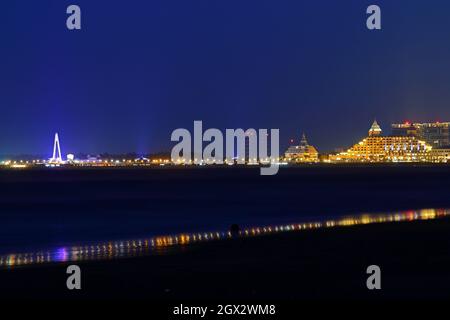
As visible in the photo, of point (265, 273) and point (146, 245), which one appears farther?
point (146, 245)

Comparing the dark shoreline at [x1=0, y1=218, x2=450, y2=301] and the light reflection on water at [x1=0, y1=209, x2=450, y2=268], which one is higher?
the dark shoreline at [x1=0, y1=218, x2=450, y2=301]

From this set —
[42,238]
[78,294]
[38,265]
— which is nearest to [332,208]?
[42,238]

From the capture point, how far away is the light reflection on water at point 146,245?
20.2 m

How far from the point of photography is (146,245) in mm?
23359

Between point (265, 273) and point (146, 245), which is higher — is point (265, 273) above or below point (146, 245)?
above

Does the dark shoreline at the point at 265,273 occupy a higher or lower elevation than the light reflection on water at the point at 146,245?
higher

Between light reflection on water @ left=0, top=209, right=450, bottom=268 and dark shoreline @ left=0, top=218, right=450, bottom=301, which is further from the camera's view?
light reflection on water @ left=0, top=209, right=450, bottom=268

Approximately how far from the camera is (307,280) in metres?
15.6

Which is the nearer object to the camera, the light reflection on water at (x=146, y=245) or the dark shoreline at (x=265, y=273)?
the dark shoreline at (x=265, y=273)

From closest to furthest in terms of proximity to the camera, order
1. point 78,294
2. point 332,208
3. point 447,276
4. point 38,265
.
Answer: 1. point 78,294
2. point 447,276
3. point 38,265
4. point 332,208

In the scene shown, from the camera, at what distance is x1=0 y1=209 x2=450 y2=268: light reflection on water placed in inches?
797
